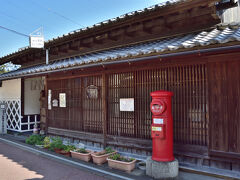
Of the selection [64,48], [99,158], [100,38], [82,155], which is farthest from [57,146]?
[64,48]

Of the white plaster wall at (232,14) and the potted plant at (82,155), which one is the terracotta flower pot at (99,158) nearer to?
the potted plant at (82,155)

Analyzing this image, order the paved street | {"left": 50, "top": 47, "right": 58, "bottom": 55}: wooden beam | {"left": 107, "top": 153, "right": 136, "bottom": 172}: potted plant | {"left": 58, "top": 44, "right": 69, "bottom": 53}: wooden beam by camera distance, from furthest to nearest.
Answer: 1. {"left": 50, "top": 47, "right": 58, "bottom": 55}: wooden beam
2. {"left": 58, "top": 44, "right": 69, "bottom": 53}: wooden beam
3. {"left": 107, "top": 153, "right": 136, "bottom": 172}: potted plant
4. the paved street

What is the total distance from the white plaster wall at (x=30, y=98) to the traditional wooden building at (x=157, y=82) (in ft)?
9.18

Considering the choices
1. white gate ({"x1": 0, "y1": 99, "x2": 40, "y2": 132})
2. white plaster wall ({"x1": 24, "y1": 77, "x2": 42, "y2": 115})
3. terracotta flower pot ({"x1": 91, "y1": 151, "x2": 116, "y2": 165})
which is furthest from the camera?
white plaster wall ({"x1": 24, "y1": 77, "x2": 42, "y2": 115})

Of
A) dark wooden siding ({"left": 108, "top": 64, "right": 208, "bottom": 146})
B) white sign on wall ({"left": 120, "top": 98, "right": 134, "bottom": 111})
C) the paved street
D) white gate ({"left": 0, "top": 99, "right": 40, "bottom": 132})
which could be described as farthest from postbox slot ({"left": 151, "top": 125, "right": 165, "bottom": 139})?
white gate ({"left": 0, "top": 99, "right": 40, "bottom": 132})

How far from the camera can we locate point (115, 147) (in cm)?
734

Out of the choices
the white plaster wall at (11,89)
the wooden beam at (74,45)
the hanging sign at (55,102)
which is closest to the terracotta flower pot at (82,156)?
the hanging sign at (55,102)

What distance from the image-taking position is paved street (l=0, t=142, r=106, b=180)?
18.1ft

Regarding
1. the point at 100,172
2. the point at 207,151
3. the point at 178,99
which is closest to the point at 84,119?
the point at 100,172

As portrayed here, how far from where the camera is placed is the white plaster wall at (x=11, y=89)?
12391mm

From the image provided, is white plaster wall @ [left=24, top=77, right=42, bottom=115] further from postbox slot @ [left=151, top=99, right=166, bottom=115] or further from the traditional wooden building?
postbox slot @ [left=151, top=99, right=166, bottom=115]

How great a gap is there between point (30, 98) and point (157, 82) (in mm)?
9166

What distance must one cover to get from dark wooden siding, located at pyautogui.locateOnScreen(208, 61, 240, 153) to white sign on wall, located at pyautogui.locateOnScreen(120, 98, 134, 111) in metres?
2.47

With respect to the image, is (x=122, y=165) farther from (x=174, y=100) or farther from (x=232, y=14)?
(x=232, y=14)
